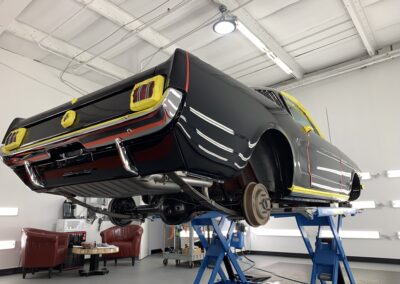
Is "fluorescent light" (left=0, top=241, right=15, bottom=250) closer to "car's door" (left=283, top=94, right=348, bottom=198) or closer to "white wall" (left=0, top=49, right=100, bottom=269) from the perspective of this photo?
"white wall" (left=0, top=49, right=100, bottom=269)

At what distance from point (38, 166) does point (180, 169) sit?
99 centimetres

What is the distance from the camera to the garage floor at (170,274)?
4430mm

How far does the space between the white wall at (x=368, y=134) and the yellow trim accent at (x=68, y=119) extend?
6.46m

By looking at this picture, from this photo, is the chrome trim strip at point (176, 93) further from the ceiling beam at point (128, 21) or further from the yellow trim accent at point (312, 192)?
the ceiling beam at point (128, 21)

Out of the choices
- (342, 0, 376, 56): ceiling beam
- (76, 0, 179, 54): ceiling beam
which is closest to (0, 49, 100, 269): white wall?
(76, 0, 179, 54): ceiling beam

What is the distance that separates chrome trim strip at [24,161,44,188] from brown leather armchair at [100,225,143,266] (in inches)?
195

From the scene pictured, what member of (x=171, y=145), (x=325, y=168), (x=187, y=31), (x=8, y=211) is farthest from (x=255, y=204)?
(x=8, y=211)

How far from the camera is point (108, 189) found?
61.1 inches

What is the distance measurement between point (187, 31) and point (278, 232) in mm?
5113

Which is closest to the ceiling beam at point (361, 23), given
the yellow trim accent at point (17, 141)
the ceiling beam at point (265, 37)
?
the ceiling beam at point (265, 37)

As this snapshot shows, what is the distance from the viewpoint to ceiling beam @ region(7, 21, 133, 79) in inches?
208

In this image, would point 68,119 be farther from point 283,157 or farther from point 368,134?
point 368,134

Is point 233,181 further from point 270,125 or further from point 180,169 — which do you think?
point 180,169

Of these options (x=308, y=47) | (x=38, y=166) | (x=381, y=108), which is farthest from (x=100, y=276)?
(x=381, y=108)
